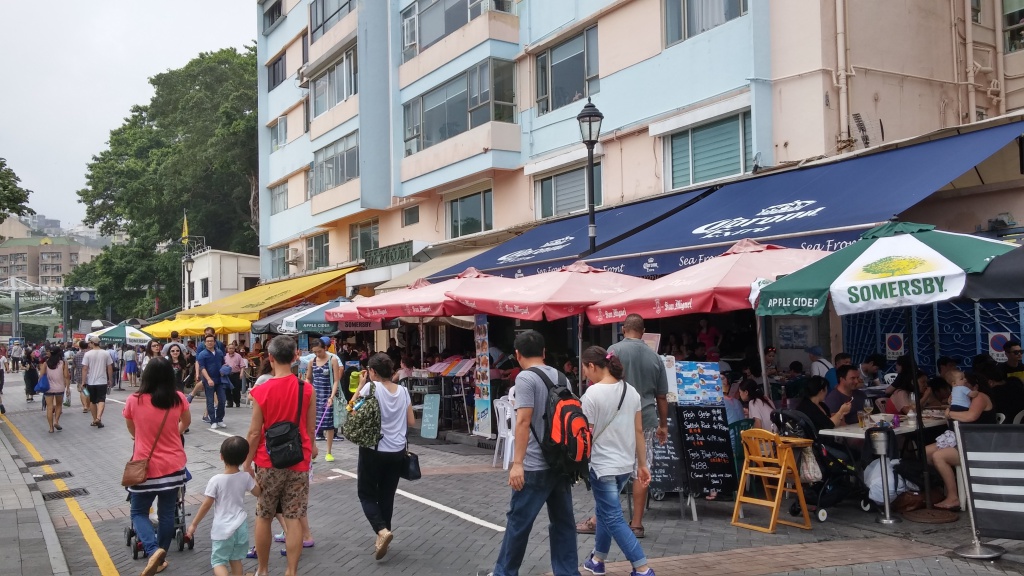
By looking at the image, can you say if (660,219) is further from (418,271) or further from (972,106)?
(418,271)

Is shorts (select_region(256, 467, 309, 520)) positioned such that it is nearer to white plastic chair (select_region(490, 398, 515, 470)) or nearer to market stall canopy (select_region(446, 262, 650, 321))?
white plastic chair (select_region(490, 398, 515, 470))

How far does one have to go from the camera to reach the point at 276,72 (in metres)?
37.0

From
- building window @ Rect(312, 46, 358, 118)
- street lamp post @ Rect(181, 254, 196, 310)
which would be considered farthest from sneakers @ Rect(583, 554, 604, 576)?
street lamp post @ Rect(181, 254, 196, 310)

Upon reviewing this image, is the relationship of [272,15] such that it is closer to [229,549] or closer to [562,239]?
[562,239]

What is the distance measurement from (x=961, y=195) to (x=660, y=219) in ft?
16.0

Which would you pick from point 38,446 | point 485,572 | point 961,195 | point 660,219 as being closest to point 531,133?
point 660,219

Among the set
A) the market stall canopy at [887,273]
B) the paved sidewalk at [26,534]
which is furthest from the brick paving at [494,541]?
the market stall canopy at [887,273]

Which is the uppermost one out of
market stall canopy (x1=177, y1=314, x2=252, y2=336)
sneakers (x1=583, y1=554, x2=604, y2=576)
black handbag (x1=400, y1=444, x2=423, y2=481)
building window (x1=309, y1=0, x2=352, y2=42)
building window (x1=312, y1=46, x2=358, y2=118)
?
building window (x1=309, y1=0, x2=352, y2=42)

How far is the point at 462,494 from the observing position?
9445 millimetres

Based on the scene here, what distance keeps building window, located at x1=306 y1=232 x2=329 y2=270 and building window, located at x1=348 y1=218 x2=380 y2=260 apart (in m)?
2.38

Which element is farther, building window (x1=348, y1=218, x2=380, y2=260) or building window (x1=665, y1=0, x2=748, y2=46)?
building window (x1=348, y1=218, x2=380, y2=260)

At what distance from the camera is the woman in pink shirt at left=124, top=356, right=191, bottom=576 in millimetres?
6473

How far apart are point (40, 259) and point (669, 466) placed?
156942mm

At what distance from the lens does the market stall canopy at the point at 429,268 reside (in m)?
20.4
